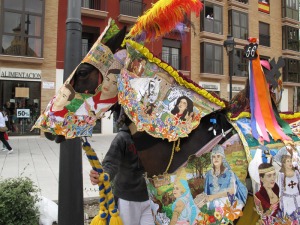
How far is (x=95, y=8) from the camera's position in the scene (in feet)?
58.3

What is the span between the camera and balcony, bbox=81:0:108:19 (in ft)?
54.9

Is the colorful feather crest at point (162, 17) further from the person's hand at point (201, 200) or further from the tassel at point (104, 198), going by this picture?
the person's hand at point (201, 200)

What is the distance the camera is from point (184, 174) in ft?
5.98

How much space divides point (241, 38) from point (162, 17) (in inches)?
896

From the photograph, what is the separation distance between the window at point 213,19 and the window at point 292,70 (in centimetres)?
712

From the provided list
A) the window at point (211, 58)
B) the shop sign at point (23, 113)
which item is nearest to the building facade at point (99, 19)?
the shop sign at point (23, 113)

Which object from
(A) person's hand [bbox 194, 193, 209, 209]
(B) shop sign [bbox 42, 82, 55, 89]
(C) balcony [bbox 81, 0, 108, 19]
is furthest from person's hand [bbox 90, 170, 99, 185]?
(C) balcony [bbox 81, 0, 108, 19]

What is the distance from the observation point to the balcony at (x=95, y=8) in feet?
54.9

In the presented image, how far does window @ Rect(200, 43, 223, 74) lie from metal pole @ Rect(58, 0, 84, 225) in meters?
18.1

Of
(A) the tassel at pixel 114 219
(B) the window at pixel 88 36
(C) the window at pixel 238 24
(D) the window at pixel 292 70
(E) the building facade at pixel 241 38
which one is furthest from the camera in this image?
(D) the window at pixel 292 70

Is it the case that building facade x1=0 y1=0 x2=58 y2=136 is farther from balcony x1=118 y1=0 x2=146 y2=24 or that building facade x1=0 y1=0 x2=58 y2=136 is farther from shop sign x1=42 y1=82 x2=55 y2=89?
balcony x1=118 y1=0 x2=146 y2=24

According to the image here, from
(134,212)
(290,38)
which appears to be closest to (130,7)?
(290,38)

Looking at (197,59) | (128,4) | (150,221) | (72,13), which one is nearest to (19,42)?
(128,4)

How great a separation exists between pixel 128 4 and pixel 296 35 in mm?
15931
